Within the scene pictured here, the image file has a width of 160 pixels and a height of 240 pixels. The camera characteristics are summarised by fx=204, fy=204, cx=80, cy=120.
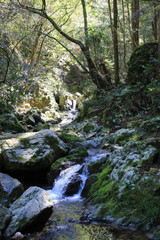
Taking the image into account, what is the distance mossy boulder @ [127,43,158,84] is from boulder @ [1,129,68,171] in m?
4.85

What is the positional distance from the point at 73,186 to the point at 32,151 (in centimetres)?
189

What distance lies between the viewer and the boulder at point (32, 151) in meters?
6.37

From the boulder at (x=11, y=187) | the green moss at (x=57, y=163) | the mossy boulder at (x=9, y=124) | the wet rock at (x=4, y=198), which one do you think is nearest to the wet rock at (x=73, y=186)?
the green moss at (x=57, y=163)

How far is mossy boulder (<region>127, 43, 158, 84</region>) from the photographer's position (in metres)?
8.86

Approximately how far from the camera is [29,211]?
155 inches

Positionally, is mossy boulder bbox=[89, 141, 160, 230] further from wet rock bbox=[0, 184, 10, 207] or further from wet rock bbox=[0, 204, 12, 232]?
wet rock bbox=[0, 184, 10, 207]

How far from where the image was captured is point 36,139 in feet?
24.8

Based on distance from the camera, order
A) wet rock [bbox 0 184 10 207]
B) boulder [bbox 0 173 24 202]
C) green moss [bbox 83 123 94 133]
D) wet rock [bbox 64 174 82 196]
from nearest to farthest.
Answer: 1. wet rock [bbox 0 184 10 207]
2. boulder [bbox 0 173 24 202]
3. wet rock [bbox 64 174 82 196]
4. green moss [bbox 83 123 94 133]

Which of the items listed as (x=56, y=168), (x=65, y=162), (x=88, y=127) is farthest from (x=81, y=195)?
(x=88, y=127)

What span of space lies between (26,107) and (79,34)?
7.80 meters

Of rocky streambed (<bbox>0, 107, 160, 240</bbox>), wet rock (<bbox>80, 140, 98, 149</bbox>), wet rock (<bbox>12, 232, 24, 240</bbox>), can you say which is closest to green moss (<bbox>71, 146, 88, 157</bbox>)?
rocky streambed (<bbox>0, 107, 160, 240</bbox>)

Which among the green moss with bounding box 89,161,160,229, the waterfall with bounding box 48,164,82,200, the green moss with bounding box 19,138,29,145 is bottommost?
the waterfall with bounding box 48,164,82,200

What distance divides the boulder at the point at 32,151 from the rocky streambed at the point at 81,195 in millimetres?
30

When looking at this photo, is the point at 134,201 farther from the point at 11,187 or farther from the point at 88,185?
the point at 11,187
